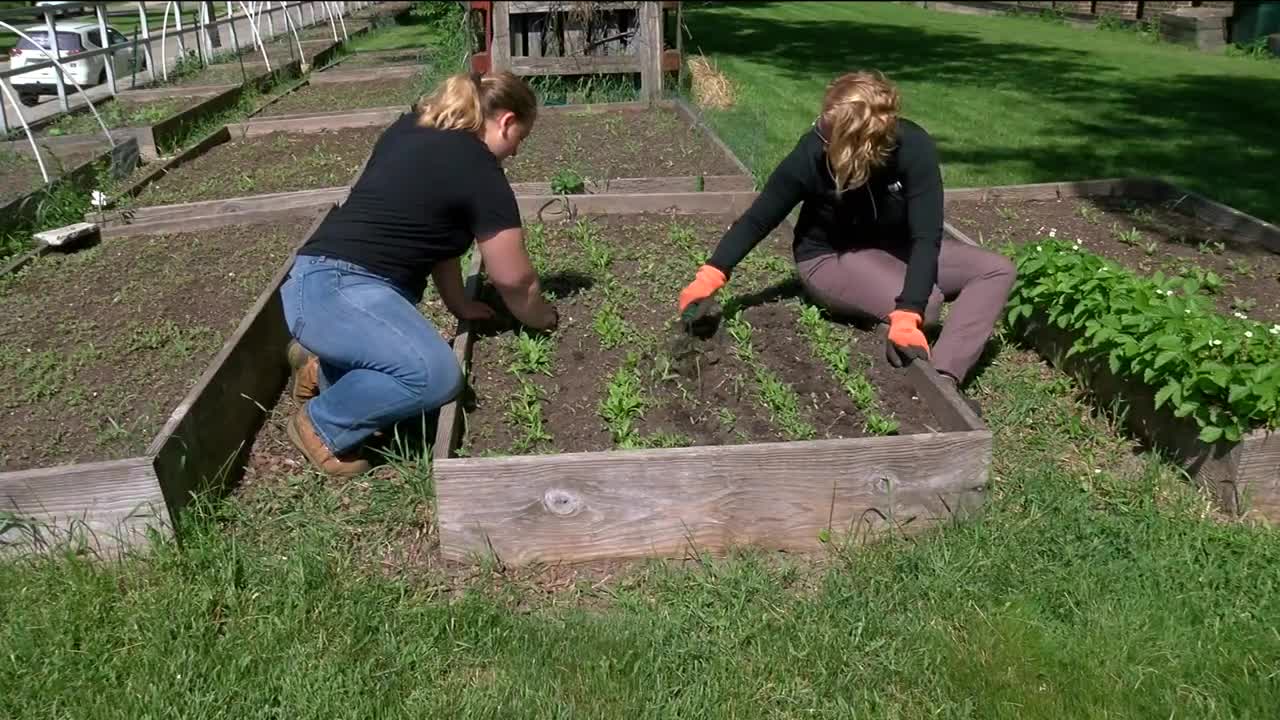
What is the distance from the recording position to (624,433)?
343cm

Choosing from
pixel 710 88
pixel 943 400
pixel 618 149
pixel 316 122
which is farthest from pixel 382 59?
pixel 943 400

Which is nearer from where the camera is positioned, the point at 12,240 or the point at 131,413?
the point at 131,413

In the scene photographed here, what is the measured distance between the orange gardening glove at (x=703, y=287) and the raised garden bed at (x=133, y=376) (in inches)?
71.9

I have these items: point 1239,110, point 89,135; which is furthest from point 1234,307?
point 89,135

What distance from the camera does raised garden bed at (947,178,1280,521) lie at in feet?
10.4

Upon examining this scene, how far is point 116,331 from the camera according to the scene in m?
4.54

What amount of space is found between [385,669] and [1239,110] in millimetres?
11340

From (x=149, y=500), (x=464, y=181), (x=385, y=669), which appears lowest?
(x=385, y=669)

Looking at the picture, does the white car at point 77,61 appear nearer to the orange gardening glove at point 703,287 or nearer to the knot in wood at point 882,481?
the orange gardening glove at point 703,287

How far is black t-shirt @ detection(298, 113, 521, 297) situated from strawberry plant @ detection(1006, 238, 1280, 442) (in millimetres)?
2285

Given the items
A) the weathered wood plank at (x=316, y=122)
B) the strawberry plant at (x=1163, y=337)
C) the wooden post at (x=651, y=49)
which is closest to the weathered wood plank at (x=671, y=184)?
the strawberry plant at (x=1163, y=337)

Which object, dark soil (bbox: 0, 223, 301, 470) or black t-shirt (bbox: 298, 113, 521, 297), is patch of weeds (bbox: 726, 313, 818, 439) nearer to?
black t-shirt (bbox: 298, 113, 521, 297)

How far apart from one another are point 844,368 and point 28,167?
6.62m

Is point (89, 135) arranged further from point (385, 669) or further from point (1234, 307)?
point (1234, 307)
